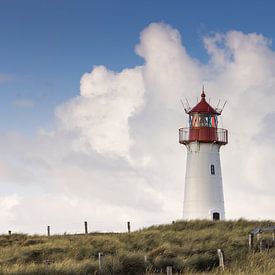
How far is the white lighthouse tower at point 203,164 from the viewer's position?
37531 millimetres

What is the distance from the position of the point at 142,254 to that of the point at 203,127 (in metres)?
18.8

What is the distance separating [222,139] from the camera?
39.6 meters

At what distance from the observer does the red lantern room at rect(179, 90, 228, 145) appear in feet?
127

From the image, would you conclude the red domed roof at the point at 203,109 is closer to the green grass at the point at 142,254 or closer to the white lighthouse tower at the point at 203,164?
the white lighthouse tower at the point at 203,164

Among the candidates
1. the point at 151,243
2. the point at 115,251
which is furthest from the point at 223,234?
the point at 115,251

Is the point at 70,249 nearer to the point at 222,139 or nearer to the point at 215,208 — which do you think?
the point at 215,208

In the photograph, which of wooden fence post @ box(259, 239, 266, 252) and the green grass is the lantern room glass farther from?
wooden fence post @ box(259, 239, 266, 252)

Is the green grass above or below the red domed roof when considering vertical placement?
below

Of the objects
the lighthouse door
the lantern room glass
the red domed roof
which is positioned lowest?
the lighthouse door

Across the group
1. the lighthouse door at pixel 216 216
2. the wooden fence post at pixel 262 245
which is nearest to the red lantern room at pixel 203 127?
the lighthouse door at pixel 216 216

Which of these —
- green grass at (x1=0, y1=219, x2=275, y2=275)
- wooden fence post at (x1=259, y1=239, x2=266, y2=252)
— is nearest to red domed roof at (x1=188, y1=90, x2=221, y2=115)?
green grass at (x1=0, y1=219, x2=275, y2=275)

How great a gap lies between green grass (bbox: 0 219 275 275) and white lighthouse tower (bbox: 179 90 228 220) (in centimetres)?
619

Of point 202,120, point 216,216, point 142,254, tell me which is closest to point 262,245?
point 142,254

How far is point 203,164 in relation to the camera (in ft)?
125
